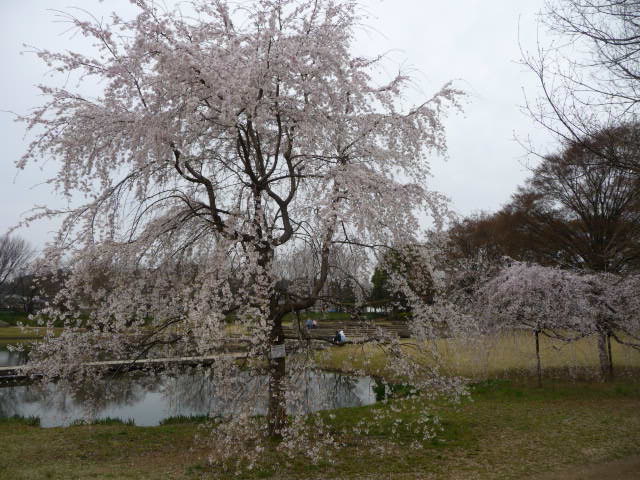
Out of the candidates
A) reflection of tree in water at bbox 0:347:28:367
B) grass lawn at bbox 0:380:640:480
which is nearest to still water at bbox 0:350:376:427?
grass lawn at bbox 0:380:640:480

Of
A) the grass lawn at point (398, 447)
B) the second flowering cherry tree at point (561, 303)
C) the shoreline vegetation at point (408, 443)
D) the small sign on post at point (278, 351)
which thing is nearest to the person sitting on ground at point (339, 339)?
the shoreline vegetation at point (408, 443)

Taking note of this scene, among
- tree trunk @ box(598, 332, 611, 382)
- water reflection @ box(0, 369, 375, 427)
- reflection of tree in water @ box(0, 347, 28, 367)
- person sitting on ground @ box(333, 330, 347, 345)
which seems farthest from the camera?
reflection of tree in water @ box(0, 347, 28, 367)

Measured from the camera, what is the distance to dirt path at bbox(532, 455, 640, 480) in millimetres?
5918

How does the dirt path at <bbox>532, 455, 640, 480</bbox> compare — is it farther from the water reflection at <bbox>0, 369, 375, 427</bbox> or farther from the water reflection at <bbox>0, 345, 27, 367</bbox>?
the water reflection at <bbox>0, 345, 27, 367</bbox>

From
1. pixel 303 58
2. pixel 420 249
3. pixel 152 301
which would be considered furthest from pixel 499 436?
pixel 303 58

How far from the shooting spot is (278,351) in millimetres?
7137

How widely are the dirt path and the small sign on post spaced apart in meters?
3.71

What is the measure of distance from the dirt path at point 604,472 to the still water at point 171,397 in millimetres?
3123

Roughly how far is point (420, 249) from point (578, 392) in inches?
311

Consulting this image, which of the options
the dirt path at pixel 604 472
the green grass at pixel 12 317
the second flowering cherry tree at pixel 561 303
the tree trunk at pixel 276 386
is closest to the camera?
the dirt path at pixel 604 472

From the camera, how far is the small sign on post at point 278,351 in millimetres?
7047

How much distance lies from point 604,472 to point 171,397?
21.3 feet

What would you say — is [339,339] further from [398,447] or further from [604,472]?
[604,472]

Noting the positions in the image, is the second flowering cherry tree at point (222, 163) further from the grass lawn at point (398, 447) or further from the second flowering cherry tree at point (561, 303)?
the second flowering cherry tree at point (561, 303)
